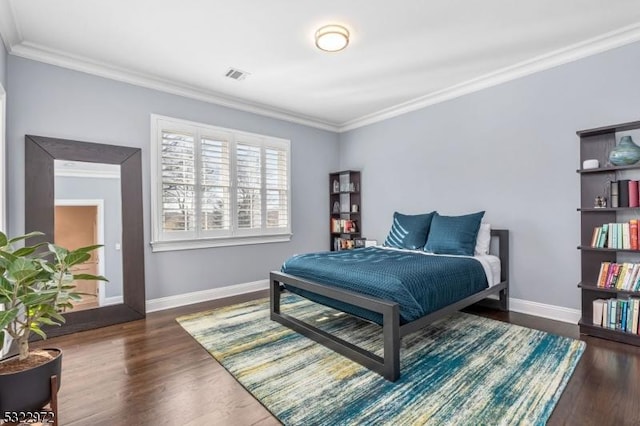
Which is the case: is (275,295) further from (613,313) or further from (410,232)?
(613,313)

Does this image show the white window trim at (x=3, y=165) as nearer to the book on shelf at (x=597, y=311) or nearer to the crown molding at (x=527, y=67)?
the crown molding at (x=527, y=67)

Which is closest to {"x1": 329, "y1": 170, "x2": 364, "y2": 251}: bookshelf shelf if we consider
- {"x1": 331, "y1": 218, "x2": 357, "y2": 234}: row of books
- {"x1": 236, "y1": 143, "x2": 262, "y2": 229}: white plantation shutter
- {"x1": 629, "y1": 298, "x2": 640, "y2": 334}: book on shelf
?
{"x1": 331, "y1": 218, "x2": 357, "y2": 234}: row of books

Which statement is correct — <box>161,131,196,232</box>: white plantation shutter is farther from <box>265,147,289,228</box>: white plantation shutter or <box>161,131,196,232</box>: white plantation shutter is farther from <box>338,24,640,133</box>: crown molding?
<box>338,24,640,133</box>: crown molding

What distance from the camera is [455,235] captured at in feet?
11.5

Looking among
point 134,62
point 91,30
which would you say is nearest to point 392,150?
point 134,62

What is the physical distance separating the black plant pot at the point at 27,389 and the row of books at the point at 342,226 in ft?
13.8

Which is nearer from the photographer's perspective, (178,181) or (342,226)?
(178,181)

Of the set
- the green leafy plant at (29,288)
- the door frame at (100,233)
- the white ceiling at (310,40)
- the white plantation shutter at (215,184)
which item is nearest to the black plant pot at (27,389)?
the green leafy plant at (29,288)

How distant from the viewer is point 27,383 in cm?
148

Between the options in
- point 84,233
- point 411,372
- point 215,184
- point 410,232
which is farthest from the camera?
point 215,184

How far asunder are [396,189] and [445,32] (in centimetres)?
236

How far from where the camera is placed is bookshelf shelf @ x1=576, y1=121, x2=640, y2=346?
2.77 meters

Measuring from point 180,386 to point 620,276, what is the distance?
11.7ft

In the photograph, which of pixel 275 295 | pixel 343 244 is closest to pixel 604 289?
pixel 275 295
